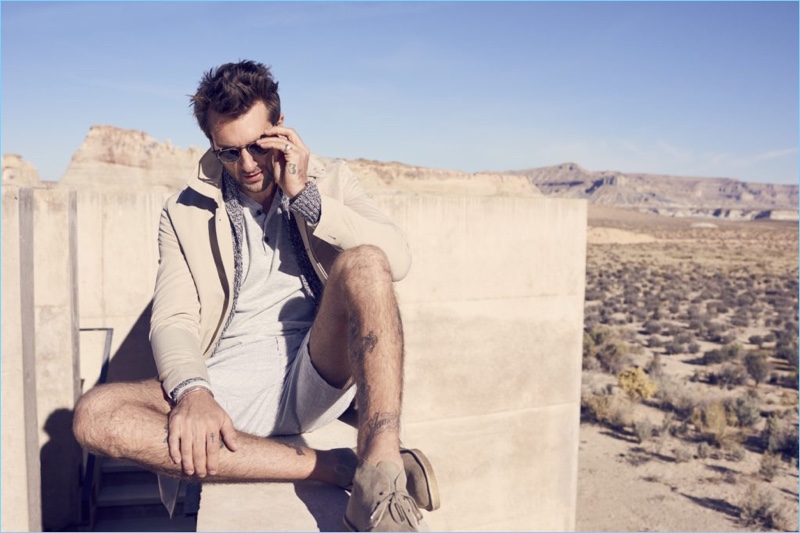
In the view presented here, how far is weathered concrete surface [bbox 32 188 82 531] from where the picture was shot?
11.1ft

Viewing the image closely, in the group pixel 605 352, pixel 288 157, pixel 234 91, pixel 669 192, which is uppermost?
pixel 669 192

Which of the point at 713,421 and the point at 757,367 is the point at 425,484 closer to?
the point at 713,421

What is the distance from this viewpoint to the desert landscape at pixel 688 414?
7841 mm

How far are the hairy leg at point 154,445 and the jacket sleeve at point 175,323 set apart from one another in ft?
0.41

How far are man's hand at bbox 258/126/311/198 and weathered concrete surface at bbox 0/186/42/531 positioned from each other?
157 centimetres

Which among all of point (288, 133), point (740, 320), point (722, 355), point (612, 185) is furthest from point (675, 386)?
point (612, 185)

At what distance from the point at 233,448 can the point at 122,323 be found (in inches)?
80.6

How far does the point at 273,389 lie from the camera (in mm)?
2605

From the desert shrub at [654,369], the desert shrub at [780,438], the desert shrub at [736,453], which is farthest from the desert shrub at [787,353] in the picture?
the desert shrub at [736,453]

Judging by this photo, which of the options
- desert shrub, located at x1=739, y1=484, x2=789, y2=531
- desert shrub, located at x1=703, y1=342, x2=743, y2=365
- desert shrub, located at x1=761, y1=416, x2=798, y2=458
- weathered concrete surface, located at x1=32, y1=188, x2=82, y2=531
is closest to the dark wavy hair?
weathered concrete surface, located at x1=32, y1=188, x2=82, y2=531

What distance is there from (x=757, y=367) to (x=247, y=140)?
43.6 feet

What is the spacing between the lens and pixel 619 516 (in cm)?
767

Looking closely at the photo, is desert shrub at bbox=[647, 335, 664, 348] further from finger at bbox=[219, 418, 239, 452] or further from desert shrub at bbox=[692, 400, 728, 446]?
finger at bbox=[219, 418, 239, 452]

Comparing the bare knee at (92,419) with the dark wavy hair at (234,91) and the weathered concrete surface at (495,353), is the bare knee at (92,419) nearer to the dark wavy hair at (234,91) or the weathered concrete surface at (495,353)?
the dark wavy hair at (234,91)
